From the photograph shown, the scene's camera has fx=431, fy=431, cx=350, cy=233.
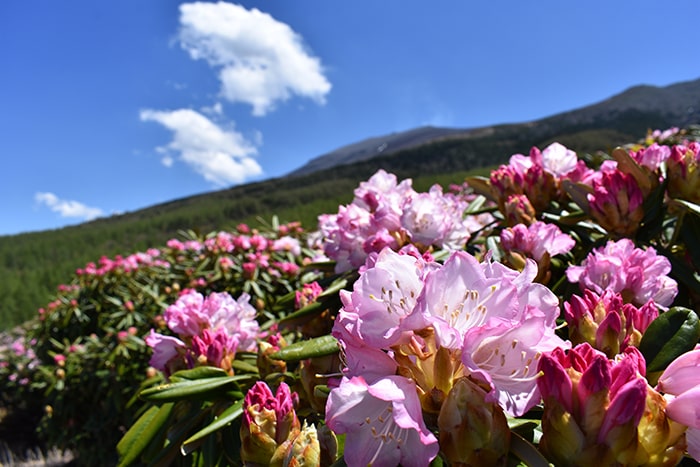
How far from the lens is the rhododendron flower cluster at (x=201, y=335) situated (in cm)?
113

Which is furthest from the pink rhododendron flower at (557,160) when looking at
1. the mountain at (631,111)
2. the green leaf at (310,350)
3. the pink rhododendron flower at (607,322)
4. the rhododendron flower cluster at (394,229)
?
the mountain at (631,111)

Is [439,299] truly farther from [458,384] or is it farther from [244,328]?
[244,328]

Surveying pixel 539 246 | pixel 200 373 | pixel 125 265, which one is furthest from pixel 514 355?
pixel 125 265

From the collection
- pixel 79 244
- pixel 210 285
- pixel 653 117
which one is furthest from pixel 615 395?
pixel 653 117

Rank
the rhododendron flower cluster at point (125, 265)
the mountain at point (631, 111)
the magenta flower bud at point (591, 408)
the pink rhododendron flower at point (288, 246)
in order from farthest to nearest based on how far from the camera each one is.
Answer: the mountain at point (631, 111) → the rhododendron flower cluster at point (125, 265) → the pink rhododendron flower at point (288, 246) → the magenta flower bud at point (591, 408)

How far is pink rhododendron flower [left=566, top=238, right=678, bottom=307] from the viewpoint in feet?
2.82

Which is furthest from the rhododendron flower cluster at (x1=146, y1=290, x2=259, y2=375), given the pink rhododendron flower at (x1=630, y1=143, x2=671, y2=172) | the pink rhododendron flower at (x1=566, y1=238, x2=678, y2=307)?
the pink rhododendron flower at (x1=630, y1=143, x2=671, y2=172)

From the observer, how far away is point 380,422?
0.57 meters

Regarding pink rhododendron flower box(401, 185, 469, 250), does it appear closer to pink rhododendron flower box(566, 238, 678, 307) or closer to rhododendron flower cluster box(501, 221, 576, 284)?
rhododendron flower cluster box(501, 221, 576, 284)

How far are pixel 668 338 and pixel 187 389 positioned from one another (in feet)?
3.00

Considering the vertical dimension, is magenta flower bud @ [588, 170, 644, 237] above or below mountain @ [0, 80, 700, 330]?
below

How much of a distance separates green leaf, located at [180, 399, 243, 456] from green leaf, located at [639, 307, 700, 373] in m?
0.78

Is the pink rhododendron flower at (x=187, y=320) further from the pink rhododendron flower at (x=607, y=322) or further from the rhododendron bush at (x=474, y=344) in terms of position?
the pink rhododendron flower at (x=607, y=322)

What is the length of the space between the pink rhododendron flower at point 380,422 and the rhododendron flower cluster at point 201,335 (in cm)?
67
